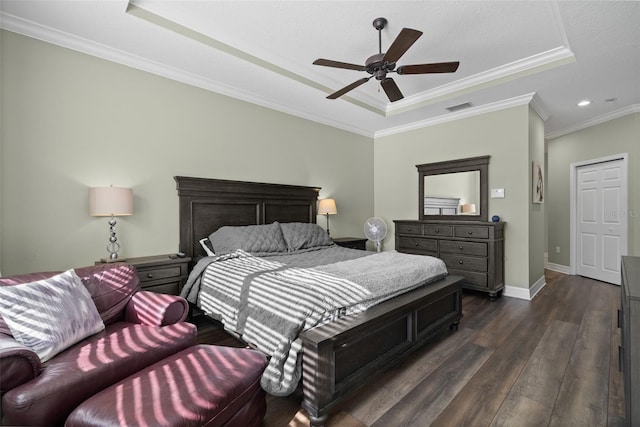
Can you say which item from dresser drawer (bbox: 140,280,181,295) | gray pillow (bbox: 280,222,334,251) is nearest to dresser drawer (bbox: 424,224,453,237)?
gray pillow (bbox: 280,222,334,251)

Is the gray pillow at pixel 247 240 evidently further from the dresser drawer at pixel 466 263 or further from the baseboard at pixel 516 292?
the baseboard at pixel 516 292

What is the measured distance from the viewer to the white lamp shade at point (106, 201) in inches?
97.1

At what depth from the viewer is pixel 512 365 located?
2.23 meters

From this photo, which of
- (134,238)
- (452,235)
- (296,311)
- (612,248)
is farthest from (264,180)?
(612,248)

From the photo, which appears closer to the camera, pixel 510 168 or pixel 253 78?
pixel 253 78

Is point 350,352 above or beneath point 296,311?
beneath

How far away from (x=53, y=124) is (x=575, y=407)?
14.1 ft

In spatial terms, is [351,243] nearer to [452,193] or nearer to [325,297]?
[452,193]

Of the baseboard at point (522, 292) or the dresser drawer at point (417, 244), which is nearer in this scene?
the baseboard at point (522, 292)

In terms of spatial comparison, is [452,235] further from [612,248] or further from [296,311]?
[296,311]

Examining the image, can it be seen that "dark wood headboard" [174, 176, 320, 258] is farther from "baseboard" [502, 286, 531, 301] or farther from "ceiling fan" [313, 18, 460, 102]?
"baseboard" [502, 286, 531, 301]

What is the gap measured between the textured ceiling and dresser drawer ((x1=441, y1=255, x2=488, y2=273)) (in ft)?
7.03

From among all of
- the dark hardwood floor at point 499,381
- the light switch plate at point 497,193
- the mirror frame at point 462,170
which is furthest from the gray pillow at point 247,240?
the light switch plate at point 497,193

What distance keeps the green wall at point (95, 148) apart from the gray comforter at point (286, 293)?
0.96 m
